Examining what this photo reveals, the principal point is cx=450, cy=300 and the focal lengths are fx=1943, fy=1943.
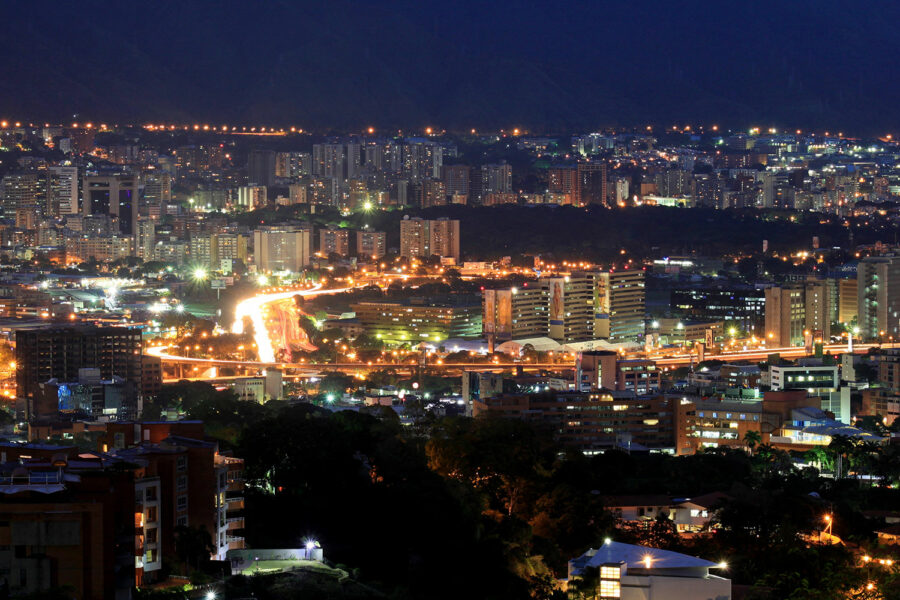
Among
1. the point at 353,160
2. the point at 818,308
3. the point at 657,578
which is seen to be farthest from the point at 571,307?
Answer: the point at 353,160

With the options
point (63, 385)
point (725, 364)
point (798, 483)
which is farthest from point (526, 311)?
point (798, 483)

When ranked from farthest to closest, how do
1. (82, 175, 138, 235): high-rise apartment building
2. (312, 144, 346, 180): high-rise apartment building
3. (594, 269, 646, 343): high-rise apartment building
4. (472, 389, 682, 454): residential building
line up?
(312, 144, 346, 180): high-rise apartment building
(82, 175, 138, 235): high-rise apartment building
(594, 269, 646, 343): high-rise apartment building
(472, 389, 682, 454): residential building

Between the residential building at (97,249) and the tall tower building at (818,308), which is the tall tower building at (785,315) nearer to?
the tall tower building at (818,308)

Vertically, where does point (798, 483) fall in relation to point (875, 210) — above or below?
below

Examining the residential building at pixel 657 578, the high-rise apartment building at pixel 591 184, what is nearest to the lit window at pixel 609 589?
the residential building at pixel 657 578

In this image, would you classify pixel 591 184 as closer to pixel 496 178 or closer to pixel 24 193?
pixel 496 178

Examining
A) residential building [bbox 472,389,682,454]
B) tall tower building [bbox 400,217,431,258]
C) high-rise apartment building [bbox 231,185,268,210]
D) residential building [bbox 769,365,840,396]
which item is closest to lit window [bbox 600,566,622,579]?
residential building [bbox 472,389,682,454]

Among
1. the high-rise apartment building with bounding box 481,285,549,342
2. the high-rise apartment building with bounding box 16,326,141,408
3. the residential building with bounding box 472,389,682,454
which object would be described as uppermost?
the high-rise apartment building with bounding box 481,285,549,342

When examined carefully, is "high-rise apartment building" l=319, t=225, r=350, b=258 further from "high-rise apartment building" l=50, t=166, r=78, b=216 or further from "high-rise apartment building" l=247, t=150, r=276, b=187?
"high-rise apartment building" l=247, t=150, r=276, b=187

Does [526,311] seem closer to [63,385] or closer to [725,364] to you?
[725,364]
